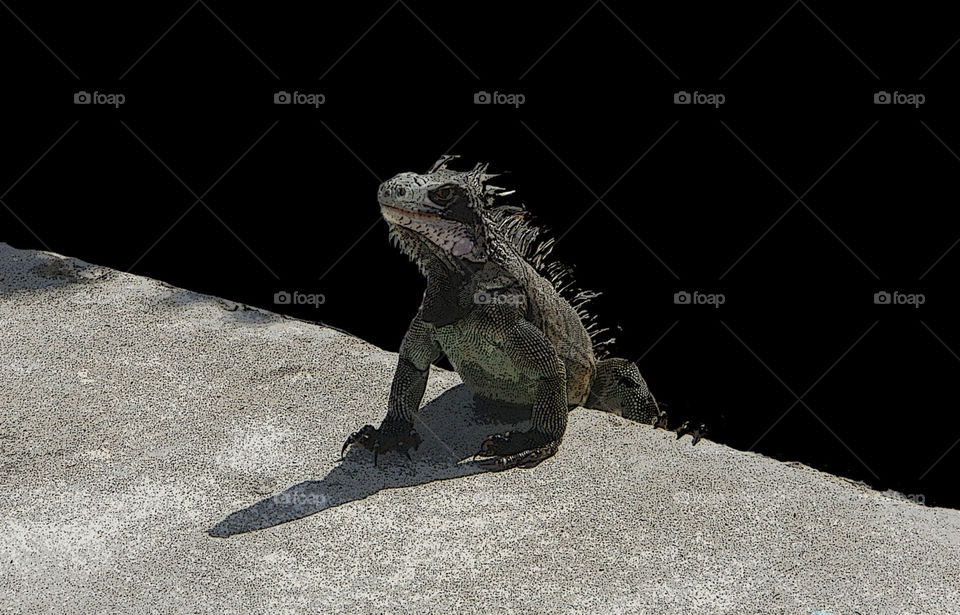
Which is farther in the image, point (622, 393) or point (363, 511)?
point (622, 393)

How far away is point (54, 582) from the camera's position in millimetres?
4836

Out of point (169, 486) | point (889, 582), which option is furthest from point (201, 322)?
point (889, 582)

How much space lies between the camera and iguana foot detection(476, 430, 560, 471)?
6.12 m

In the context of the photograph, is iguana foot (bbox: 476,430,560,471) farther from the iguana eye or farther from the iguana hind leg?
the iguana eye

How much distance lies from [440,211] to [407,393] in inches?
47.8

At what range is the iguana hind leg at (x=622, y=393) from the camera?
7.61 m

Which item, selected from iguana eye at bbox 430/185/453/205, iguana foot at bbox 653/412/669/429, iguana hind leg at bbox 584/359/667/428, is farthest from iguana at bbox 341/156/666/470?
iguana foot at bbox 653/412/669/429

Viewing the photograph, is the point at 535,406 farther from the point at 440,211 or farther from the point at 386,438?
the point at 440,211

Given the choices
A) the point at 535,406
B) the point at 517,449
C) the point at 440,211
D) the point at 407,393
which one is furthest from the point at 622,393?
the point at 440,211

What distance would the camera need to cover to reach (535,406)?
6.31 meters

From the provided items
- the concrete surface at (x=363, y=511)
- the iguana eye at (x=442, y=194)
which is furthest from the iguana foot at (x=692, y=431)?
the iguana eye at (x=442, y=194)

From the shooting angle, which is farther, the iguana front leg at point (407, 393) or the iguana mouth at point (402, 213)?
the iguana front leg at point (407, 393)

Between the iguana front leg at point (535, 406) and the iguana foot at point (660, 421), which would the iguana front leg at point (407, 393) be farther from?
the iguana foot at point (660, 421)

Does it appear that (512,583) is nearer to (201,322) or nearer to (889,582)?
(889,582)
